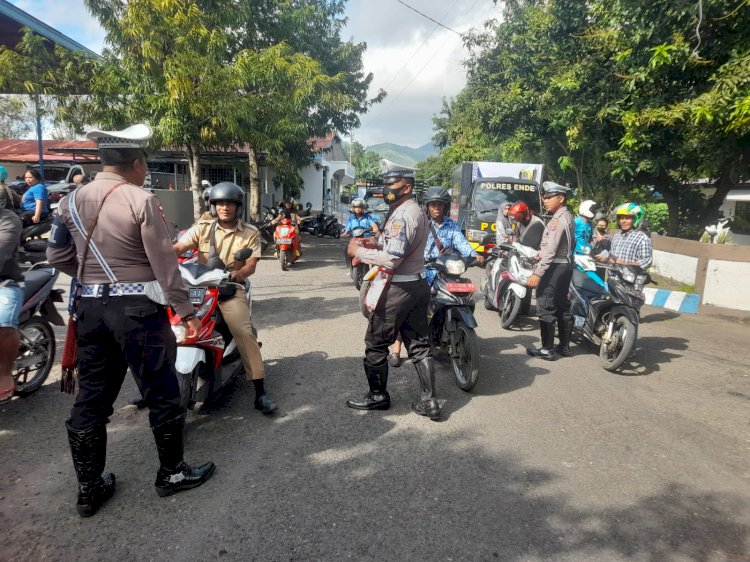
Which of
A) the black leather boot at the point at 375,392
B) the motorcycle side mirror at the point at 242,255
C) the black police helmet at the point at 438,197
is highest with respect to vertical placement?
the black police helmet at the point at 438,197

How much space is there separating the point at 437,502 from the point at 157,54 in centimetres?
897

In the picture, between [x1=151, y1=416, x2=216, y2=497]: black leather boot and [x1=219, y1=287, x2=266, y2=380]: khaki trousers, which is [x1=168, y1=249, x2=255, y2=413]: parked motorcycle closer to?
[x1=219, y1=287, x2=266, y2=380]: khaki trousers

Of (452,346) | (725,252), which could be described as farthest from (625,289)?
(725,252)

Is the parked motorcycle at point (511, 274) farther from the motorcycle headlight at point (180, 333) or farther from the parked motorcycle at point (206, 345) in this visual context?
the motorcycle headlight at point (180, 333)

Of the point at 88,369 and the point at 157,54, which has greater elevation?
the point at 157,54

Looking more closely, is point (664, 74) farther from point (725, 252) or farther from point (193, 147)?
point (193, 147)

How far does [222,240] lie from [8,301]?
4.82 ft

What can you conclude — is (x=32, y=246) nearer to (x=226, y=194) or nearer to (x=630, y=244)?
(x=226, y=194)

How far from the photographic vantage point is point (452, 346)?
462 centimetres

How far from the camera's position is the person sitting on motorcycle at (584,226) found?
6074 mm

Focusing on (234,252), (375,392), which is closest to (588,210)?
(375,392)

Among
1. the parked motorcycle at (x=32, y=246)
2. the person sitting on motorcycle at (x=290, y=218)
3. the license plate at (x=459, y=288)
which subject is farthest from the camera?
the person sitting on motorcycle at (x=290, y=218)

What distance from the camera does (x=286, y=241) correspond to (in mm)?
11023

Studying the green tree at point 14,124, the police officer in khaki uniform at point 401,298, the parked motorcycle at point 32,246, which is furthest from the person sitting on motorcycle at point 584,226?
the green tree at point 14,124
